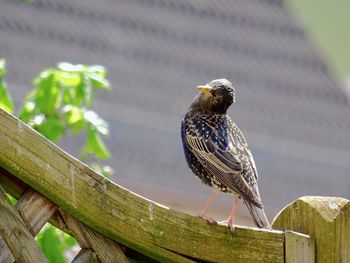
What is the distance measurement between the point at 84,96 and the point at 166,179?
653cm

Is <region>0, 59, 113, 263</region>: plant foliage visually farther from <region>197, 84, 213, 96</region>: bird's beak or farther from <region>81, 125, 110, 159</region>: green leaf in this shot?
<region>197, 84, 213, 96</region>: bird's beak

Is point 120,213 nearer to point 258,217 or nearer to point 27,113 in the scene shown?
point 258,217

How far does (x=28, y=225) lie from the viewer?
2.78 metres

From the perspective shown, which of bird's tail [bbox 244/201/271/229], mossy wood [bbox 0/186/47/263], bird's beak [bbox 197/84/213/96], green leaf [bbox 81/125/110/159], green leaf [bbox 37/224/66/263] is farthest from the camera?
bird's beak [bbox 197/84/213/96]

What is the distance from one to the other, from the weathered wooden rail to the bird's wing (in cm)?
91

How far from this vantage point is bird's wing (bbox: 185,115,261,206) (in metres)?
4.11

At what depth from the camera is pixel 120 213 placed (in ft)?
9.55

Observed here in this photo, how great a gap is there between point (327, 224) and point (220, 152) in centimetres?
133

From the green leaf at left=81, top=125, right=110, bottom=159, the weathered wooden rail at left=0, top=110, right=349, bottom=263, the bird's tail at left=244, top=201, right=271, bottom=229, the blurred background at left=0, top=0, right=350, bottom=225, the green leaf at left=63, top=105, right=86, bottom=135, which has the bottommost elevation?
the weathered wooden rail at left=0, top=110, right=349, bottom=263

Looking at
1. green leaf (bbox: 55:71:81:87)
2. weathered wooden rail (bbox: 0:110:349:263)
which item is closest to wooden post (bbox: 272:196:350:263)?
weathered wooden rail (bbox: 0:110:349:263)

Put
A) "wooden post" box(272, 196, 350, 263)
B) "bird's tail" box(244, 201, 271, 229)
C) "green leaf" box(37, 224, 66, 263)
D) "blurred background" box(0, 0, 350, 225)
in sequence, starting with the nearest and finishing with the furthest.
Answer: "wooden post" box(272, 196, 350, 263) < "green leaf" box(37, 224, 66, 263) < "bird's tail" box(244, 201, 271, 229) < "blurred background" box(0, 0, 350, 225)

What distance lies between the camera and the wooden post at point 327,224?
307 centimetres

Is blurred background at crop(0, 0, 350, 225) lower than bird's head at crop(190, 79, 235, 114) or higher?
higher

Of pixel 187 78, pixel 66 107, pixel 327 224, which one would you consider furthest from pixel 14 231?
pixel 187 78
